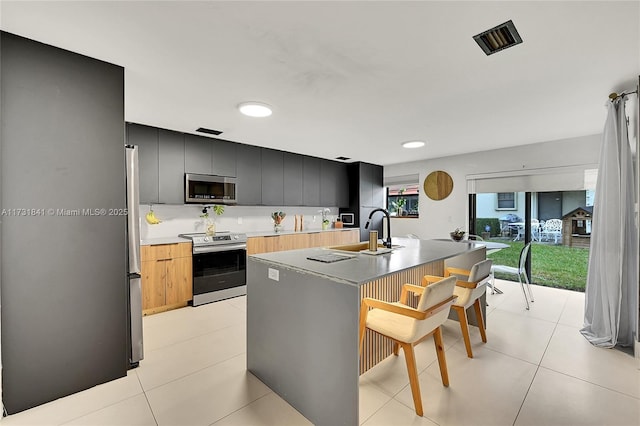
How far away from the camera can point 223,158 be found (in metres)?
4.29

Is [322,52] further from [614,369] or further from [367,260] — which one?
[614,369]

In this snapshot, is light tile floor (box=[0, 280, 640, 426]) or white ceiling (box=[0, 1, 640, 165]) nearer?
white ceiling (box=[0, 1, 640, 165])

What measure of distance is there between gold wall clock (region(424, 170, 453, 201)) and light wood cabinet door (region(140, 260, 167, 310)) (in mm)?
4897

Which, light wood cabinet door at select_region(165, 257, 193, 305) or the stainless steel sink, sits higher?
the stainless steel sink

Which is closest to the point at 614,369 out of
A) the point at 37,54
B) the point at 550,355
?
the point at 550,355

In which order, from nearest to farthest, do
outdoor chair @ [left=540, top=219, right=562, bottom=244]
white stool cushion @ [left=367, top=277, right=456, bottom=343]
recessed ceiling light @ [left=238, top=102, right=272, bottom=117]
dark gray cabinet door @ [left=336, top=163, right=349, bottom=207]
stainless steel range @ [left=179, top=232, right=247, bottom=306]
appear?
1. white stool cushion @ [left=367, top=277, right=456, bottom=343]
2. recessed ceiling light @ [left=238, top=102, right=272, bottom=117]
3. stainless steel range @ [left=179, top=232, right=247, bottom=306]
4. outdoor chair @ [left=540, top=219, right=562, bottom=244]
5. dark gray cabinet door @ [left=336, top=163, right=349, bottom=207]

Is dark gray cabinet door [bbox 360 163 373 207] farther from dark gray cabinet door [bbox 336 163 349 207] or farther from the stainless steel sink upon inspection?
the stainless steel sink

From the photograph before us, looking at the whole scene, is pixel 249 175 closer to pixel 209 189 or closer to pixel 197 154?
pixel 209 189

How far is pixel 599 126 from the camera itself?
3.55 meters

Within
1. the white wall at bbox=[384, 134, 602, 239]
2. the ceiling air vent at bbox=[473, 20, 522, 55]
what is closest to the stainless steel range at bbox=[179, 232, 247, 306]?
the ceiling air vent at bbox=[473, 20, 522, 55]

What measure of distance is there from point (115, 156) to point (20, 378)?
59.3 inches

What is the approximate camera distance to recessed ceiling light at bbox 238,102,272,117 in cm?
281

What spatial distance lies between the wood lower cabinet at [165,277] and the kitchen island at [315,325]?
1.87 meters

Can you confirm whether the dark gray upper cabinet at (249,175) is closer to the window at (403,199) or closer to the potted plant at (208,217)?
the potted plant at (208,217)
